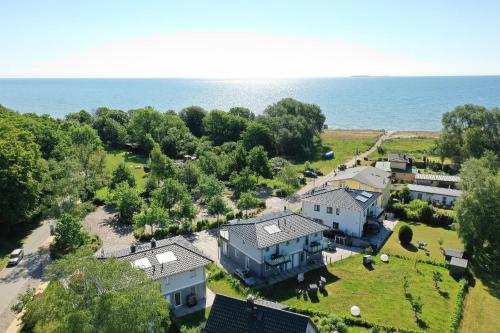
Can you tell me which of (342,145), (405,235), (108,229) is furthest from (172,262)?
(342,145)

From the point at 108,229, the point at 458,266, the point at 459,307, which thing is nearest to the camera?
the point at 459,307

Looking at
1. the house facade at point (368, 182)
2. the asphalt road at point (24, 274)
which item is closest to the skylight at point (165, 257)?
the asphalt road at point (24, 274)

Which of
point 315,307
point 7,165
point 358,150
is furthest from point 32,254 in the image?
point 358,150

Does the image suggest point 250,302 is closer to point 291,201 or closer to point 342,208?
point 342,208

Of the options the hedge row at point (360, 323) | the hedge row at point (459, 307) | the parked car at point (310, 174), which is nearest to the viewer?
the hedge row at point (360, 323)

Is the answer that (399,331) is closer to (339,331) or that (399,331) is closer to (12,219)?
(339,331)

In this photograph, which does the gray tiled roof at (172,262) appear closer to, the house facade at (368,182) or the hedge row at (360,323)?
the hedge row at (360,323)

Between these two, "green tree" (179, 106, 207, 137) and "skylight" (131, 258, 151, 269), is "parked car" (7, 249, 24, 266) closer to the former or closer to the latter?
"skylight" (131, 258, 151, 269)
